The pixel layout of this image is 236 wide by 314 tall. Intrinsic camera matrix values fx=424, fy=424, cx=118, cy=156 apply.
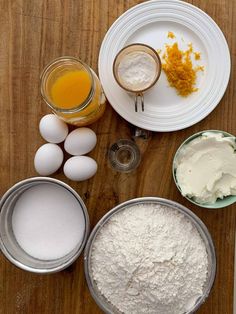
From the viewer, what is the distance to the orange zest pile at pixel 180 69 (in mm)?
1082

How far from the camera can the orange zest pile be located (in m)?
1.08

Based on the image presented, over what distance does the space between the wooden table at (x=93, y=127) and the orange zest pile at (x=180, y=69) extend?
0.09 metres

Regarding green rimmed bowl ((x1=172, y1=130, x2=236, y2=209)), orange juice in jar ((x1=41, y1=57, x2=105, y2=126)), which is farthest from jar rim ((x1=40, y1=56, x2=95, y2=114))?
green rimmed bowl ((x1=172, y1=130, x2=236, y2=209))

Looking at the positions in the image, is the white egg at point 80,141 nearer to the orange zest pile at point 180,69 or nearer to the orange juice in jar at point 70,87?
the orange juice in jar at point 70,87

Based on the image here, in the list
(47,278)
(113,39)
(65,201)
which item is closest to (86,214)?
(65,201)

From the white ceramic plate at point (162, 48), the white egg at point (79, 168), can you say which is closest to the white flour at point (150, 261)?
the white egg at point (79, 168)

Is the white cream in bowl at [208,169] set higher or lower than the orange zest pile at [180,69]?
lower

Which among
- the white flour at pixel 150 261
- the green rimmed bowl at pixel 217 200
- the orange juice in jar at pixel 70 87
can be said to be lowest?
the white flour at pixel 150 261

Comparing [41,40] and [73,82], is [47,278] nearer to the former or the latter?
[73,82]

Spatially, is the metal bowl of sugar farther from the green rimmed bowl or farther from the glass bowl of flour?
the green rimmed bowl

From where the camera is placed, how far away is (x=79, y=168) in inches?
41.0

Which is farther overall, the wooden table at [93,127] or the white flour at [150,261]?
the wooden table at [93,127]

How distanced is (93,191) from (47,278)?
265 mm

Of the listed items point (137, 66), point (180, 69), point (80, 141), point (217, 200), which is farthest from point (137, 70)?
point (217, 200)
